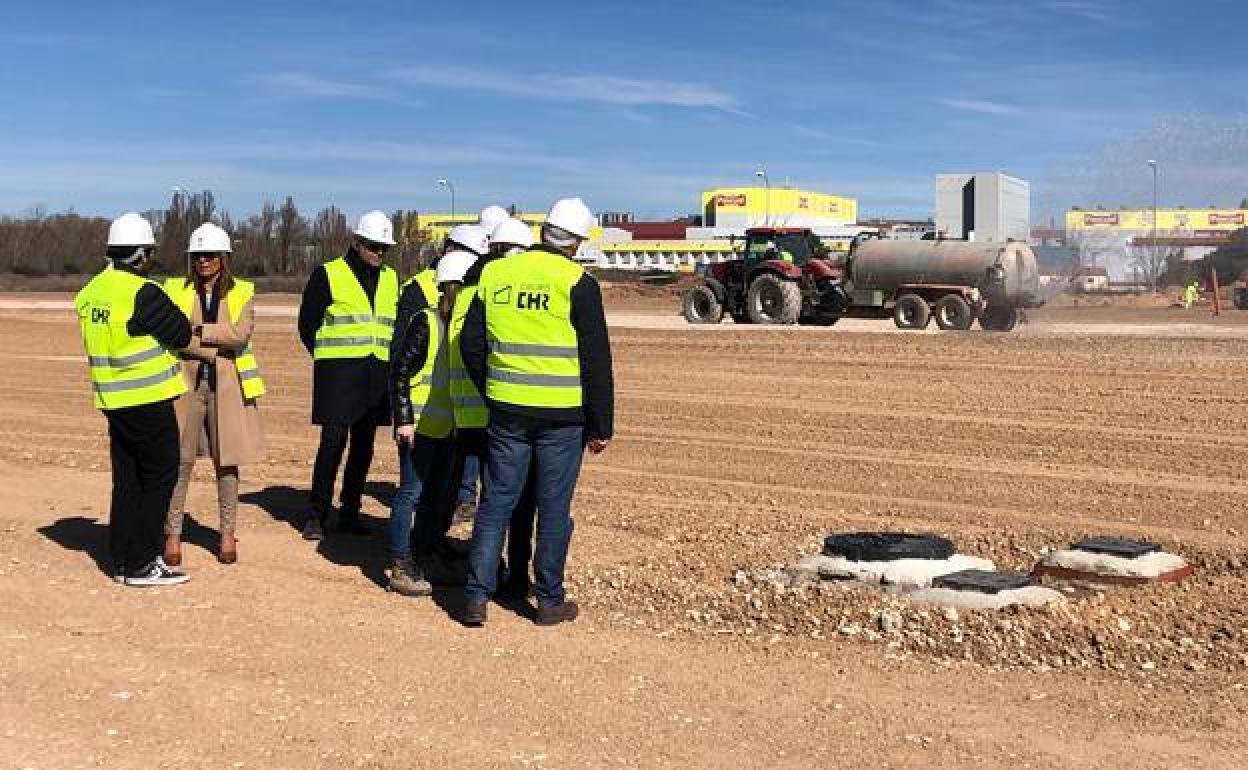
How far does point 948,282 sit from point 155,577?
2467 cm

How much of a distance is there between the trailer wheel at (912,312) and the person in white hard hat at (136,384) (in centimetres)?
2374

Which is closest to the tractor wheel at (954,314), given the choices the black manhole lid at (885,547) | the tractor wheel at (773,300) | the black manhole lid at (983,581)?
the tractor wheel at (773,300)

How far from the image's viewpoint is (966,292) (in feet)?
95.8

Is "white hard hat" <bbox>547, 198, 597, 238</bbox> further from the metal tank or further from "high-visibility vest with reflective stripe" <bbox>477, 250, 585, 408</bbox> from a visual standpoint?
the metal tank

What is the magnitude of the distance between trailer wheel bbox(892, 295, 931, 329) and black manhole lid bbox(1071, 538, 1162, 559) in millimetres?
21867

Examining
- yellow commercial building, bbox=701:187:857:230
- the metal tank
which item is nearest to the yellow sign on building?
yellow commercial building, bbox=701:187:857:230

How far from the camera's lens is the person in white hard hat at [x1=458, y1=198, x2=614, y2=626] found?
6.28 m

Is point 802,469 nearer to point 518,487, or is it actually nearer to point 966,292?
point 518,487

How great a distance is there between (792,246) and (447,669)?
26185mm

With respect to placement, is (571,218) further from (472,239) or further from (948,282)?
(948,282)

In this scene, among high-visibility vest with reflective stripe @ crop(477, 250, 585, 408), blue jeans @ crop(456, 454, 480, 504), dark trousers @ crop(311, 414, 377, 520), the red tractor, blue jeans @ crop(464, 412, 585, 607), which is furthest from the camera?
the red tractor

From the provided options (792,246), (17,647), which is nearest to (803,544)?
(17,647)

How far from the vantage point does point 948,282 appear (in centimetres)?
2983

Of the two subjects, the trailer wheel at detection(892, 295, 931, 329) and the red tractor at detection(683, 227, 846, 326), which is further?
the red tractor at detection(683, 227, 846, 326)
